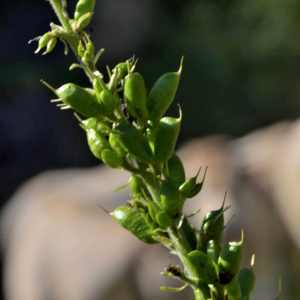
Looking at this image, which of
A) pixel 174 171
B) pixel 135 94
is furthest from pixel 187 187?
pixel 135 94

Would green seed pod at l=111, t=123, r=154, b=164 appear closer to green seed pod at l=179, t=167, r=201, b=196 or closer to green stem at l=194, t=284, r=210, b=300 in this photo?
green seed pod at l=179, t=167, r=201, b=196

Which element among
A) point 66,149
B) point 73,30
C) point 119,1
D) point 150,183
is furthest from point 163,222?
point 119,1

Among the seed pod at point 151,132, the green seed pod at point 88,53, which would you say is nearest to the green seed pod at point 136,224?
the seed pod at point 151,132

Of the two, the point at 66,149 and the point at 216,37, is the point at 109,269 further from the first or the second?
the point at 216,37

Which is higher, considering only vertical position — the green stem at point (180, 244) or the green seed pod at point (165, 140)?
the green seed pod at point (165, 140)

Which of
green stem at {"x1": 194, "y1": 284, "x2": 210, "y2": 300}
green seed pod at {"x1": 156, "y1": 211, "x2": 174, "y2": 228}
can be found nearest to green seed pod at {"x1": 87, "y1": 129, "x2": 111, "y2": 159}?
green seed pod at {"x1": 156, "y1": 211, "x2": 174, "y2": 228}

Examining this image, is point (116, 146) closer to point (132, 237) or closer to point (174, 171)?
point (174, 171)

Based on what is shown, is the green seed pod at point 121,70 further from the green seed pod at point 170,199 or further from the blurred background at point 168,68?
the blurred background at point 168,68
